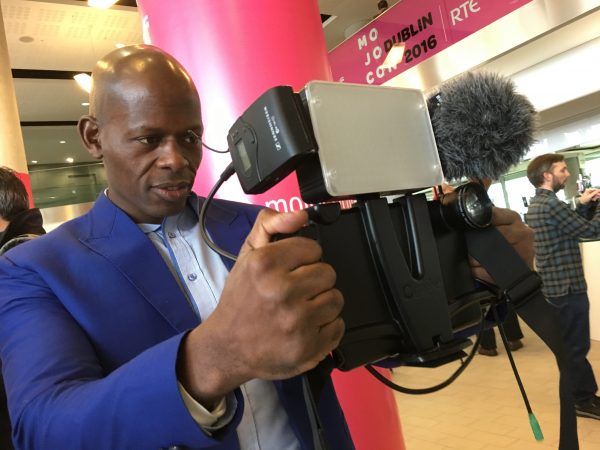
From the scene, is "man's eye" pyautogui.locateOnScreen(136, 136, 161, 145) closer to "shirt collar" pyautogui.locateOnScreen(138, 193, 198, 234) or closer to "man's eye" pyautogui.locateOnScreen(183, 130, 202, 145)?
"man's eye" pyautogui.locateOnScreen(183, 130, 202, 145)

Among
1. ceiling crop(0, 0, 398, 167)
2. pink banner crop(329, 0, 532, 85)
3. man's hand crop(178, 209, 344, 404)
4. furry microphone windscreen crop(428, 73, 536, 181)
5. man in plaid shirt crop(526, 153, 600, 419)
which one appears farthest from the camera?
ceiling crop(0, 0, 398, 167)

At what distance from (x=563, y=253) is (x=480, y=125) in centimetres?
314

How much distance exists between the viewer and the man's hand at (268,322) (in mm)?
495

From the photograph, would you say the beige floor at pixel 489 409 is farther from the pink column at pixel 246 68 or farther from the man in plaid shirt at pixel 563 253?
the pink column at pixel 246 68

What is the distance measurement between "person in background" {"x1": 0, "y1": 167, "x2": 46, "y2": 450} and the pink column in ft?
2.12

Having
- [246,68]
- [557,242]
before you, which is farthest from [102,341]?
[557,242]

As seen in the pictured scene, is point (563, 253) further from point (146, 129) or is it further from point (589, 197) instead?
point (146, 129)

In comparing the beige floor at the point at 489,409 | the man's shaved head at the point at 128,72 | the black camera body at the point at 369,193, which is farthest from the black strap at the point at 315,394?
the beige floor at the point at 489,409

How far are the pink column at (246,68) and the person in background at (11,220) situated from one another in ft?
2.12

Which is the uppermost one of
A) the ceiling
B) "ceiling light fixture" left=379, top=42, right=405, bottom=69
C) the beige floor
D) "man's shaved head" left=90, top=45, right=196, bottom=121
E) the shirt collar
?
the ceiling

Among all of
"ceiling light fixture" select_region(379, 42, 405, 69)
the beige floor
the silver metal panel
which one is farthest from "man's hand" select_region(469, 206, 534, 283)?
"ceiling light fixture" select_region(379, 42, 405, 69)

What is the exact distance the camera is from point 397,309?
678mm

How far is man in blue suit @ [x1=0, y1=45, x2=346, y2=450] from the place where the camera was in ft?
1.69

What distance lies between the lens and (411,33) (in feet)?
14.5
